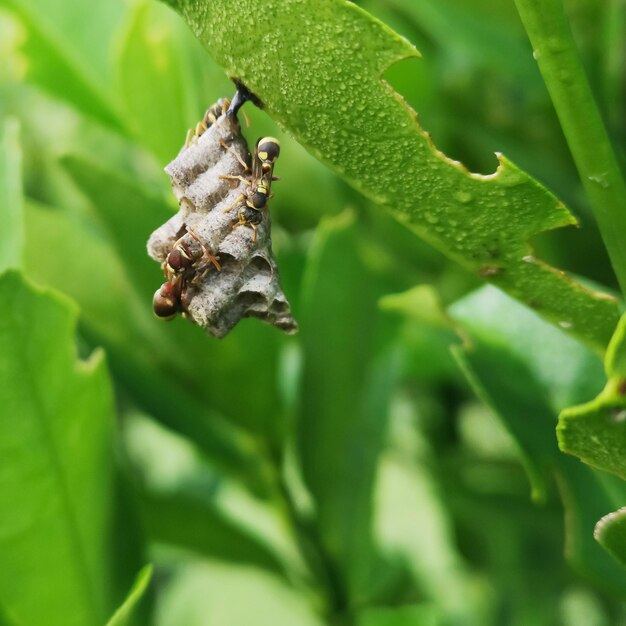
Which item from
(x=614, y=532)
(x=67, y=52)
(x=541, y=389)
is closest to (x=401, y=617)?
(x=541, y=389)

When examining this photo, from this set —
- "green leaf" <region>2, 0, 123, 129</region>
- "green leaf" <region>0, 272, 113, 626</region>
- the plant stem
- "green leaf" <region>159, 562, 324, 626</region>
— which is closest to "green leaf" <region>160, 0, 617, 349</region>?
the plant stem

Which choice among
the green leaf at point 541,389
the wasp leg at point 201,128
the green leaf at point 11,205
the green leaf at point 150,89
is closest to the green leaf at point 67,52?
the green leaf at point 150,89

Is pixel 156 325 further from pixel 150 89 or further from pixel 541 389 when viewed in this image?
pixel 541 389

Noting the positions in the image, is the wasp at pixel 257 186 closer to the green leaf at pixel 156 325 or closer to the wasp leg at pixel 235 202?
the wasp leg at pixel 235 202

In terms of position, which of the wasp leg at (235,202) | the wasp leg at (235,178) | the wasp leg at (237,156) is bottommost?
the wasp leg at (235,202)

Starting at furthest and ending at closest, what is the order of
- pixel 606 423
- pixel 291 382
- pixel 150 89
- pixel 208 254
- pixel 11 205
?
pixel 291 382, pixel 150 89, pixel 11 205, pixel 208 254, pixel 606 423

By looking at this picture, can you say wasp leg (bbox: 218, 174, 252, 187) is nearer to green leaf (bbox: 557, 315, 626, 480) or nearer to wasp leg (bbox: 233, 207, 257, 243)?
wasp leg (bbox: 233, 207, 257, 243)
